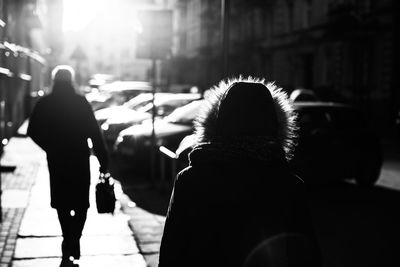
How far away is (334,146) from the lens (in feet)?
32.4

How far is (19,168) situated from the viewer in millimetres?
12203

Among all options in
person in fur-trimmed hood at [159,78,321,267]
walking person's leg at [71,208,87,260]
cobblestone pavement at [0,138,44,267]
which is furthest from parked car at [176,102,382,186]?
person in fur-trimmed hood at [159,78,321,267]

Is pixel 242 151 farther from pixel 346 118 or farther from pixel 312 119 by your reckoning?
pixel 346 118

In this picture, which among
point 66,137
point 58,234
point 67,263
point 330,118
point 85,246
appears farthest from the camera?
point 330,118

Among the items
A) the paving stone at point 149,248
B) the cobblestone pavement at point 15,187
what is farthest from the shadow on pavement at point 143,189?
the paving stone at point 149,248

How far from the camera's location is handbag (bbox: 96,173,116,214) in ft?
16.7

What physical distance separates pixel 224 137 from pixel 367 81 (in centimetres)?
2841

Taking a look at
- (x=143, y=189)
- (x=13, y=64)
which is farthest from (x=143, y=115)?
(x=143, y=189)

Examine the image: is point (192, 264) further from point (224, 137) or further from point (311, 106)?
point (311, 106)

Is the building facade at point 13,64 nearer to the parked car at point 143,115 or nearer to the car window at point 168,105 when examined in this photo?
the parked car at point 143,115

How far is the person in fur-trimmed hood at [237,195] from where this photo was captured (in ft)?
7.28

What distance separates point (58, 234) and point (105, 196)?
184 centimetres

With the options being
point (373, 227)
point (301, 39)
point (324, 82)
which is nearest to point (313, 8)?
point (301, 39)

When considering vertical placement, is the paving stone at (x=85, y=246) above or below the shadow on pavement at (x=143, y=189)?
above
